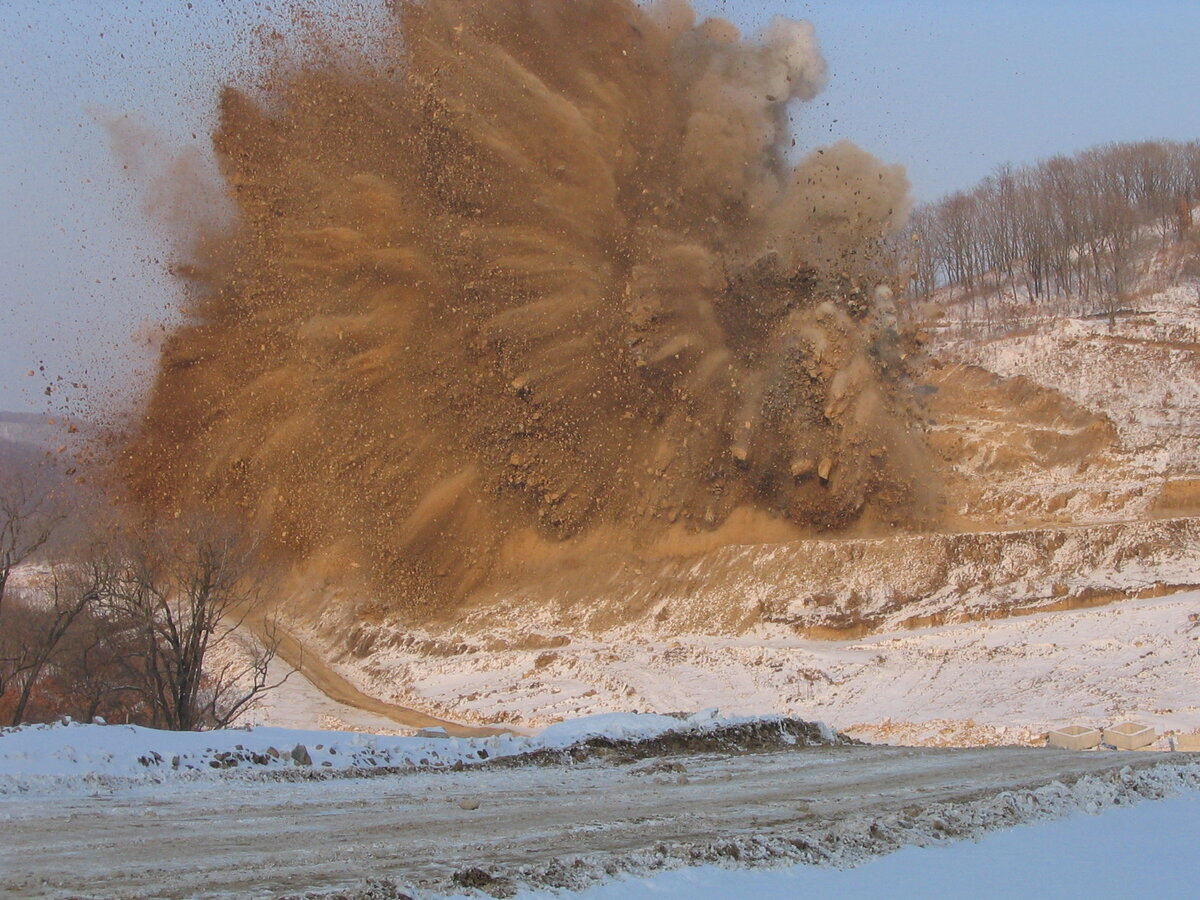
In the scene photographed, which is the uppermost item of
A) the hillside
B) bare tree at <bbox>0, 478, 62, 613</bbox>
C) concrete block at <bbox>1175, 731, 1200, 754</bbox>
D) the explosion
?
the explosion

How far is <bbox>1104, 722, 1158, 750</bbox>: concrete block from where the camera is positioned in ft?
54.2

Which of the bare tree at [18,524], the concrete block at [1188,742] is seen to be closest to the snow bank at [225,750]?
the concrete block at [1188,742]

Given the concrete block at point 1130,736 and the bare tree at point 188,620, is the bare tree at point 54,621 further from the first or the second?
the concrete block at point 1130,736

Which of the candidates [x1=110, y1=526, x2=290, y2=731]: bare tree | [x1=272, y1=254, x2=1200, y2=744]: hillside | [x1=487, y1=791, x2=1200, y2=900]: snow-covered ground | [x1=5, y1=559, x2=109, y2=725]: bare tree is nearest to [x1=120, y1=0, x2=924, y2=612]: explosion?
[x1=272, y1=254, x2=1200, y2=744]: hillside

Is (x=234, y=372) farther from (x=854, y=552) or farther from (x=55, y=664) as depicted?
(x=854, y=552)

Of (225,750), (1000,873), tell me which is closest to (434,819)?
(225,750)

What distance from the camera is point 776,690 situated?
75.3 feet

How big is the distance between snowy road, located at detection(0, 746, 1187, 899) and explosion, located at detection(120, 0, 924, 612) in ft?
61.9

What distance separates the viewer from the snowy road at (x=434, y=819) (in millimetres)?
6207

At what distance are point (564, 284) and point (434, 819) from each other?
74.2ft

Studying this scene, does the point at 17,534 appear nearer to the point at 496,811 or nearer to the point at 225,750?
the point at 225,750

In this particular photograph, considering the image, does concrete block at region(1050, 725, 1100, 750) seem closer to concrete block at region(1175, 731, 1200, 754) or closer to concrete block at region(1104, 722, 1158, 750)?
concrete block at region(1104, 722, 1158, 750)

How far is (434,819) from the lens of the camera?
8156 millimetres

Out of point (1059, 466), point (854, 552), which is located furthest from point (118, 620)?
point (1059, 466)
